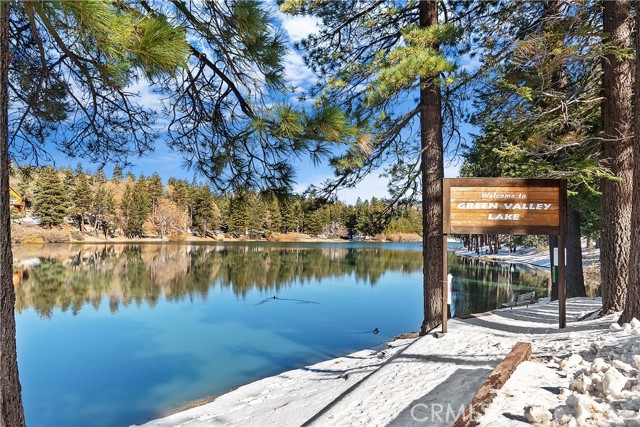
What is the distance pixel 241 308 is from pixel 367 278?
10.5m

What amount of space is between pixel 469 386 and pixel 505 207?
319cm

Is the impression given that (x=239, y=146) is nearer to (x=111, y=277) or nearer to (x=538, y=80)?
(x=538, y=80)

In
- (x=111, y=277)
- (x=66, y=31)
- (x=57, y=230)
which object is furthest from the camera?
(x=57, y=230)

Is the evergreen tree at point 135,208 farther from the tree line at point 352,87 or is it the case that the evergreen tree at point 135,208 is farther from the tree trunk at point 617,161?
the tree trunk at point 617,161

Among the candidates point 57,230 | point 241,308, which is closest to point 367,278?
point 241,308

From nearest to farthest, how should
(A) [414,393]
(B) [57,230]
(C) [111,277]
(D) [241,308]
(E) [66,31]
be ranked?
(E) [66,31] < (A) [414,393] < (D) [241,308] < (C) [111,277] < (B) [57,230]

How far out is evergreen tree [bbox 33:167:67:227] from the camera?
46138 millimetres

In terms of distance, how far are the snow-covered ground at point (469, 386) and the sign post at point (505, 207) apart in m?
0.84

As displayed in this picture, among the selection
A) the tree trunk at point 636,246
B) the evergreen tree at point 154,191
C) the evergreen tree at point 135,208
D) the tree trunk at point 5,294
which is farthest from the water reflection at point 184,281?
the evergreen tree at point 154,191

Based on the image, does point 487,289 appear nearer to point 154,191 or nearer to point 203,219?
point 203,219

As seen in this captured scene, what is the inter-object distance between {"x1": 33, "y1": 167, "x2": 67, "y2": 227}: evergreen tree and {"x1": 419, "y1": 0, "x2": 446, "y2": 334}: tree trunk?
5158 centimetres

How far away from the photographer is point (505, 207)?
5680 millimetres

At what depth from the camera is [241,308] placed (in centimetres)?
1605

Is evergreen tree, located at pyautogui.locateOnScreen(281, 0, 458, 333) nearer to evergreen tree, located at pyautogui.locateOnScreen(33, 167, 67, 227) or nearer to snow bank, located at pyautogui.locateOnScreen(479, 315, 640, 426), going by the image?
snow bank, located at pyautogui.locateOnScreen(479, 315, 640, 426)
